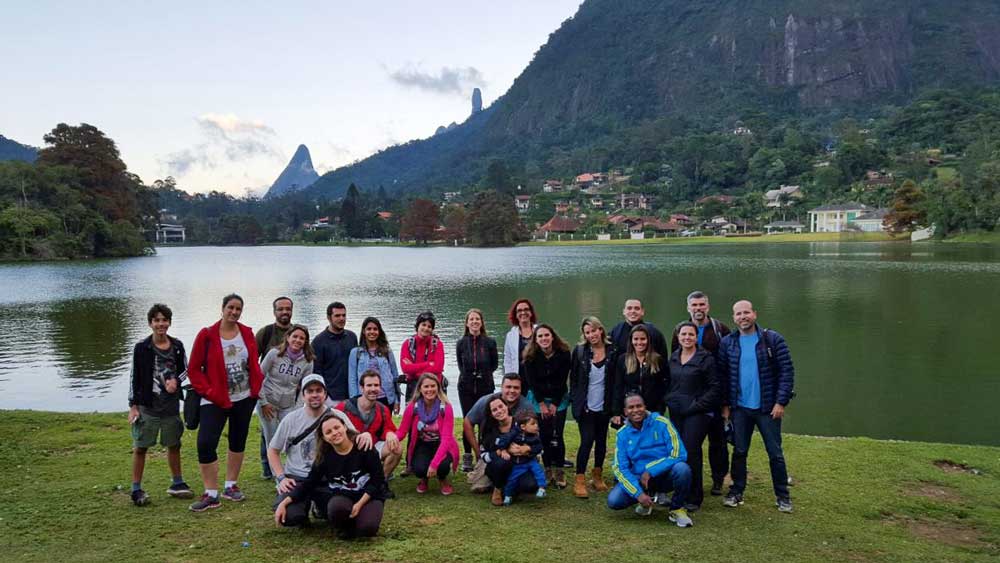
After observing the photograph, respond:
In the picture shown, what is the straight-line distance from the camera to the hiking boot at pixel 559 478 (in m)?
5.87

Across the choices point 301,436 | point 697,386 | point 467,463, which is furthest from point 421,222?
point 301,436

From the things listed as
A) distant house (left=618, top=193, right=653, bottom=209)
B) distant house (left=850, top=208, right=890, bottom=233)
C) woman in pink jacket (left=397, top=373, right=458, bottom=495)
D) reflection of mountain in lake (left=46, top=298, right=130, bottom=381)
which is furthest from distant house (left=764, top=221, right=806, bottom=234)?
woman in pink jacket (left=397, top=373, right=458, bottom=495)

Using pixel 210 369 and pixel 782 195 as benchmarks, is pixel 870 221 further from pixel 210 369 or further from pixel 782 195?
pixel 210 369

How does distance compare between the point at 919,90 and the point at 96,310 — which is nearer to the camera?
the point at 96,310

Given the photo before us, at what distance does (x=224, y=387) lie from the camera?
5199 mm

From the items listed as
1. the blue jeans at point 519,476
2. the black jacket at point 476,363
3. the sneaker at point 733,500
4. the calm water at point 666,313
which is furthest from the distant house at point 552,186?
the blue jeans at point 519,476

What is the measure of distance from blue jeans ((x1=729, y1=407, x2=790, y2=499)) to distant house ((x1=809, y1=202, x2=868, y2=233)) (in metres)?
98.0

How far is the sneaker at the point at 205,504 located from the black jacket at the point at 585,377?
3059mm

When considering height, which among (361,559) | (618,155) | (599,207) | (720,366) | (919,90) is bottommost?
(361,559)

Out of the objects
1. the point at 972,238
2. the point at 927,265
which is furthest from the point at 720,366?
the point at 972,238

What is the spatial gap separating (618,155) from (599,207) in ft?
150

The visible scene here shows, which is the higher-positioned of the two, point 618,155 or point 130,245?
point 618,155

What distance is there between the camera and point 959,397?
11.5m

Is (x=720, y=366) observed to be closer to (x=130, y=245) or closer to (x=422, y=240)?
→ (x=130, y=245)
